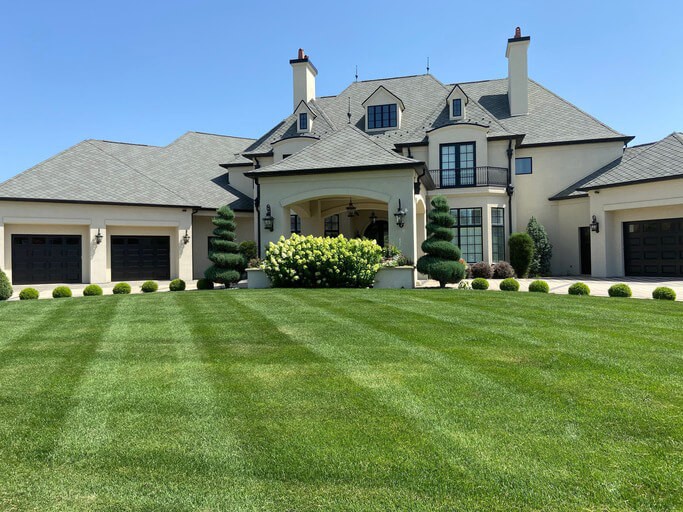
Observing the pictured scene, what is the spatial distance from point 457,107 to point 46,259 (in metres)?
20.7

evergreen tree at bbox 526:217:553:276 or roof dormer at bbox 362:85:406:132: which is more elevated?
roof dormer at bbox 362:85:406:132

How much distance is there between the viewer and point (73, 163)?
23.3 m

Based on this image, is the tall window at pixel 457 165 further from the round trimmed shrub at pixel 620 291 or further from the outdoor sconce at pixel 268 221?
the round trimmed shrub at pixel 620 291

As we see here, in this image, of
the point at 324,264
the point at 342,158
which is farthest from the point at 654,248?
the point at 324,264

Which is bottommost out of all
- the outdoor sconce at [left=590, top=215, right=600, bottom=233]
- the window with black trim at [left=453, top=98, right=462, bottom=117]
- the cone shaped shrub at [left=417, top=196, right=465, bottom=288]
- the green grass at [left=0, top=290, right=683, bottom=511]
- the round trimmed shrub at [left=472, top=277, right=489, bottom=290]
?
the green grass at [left=0, top=290, right=683, bottom=511]

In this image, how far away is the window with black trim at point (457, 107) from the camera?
74.9ft

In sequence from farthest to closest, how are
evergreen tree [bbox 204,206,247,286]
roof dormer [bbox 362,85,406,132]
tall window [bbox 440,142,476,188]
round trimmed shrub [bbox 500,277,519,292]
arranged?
roof dormer [bbox 362,85,406,132] → tall window [bbox 440,142,476,188] → evergreen tree [bbox 204,206,247,286] → round trimmed shrub [bbox 500,277,519,292]

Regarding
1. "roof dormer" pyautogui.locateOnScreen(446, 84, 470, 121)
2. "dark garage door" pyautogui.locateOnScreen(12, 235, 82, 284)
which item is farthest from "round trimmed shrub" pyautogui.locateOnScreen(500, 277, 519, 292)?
"dark garage door" pyautogui.locateOnScreen(12, 235, 82, 284)

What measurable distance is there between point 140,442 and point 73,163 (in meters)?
23.9

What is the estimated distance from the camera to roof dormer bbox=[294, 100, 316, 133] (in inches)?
971

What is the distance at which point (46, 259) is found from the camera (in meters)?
21.2

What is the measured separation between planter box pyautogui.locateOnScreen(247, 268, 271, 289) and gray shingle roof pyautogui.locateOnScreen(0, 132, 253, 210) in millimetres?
9067

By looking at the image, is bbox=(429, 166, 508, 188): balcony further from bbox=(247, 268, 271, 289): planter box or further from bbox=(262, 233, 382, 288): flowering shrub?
bbox=(247, 268, 271, 289): planter box

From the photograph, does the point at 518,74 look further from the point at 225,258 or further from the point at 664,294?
the point at 225,258
